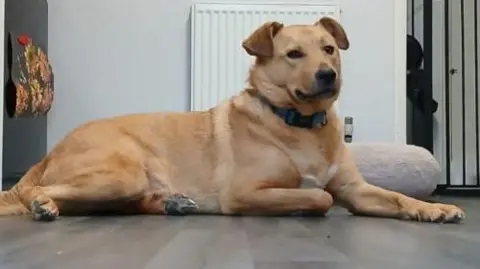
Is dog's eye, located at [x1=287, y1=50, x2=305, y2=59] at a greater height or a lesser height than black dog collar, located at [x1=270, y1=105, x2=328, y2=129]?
greater

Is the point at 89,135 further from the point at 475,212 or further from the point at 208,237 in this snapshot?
the point at 475,212

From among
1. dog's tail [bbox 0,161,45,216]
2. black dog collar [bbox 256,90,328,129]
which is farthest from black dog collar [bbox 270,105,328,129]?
dog's tail [bbox 0,161,45,216]

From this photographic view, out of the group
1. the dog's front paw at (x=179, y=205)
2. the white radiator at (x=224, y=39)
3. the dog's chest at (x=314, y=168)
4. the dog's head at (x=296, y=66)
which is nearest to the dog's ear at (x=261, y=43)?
the dog's head at (x=296, y=66)

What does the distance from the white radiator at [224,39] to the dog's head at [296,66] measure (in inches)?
50.4

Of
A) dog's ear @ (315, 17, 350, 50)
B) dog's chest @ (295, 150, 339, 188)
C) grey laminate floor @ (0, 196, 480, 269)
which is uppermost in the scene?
dog's ear @ (315, 17, 350, 50)

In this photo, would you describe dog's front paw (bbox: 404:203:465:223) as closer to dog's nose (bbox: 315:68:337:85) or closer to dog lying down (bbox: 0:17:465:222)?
dog lying down (bbox: 0:17:465:222)

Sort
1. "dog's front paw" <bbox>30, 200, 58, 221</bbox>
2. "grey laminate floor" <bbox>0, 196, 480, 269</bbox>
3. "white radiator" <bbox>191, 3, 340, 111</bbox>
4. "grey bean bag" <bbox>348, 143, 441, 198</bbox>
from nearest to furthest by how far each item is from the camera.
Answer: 1. "grey laminate floor" <bbox>0, 196, 480, 269</bbox>
2. "dog's front paw" <bbox>30, 200, 58, 221</bbox>
3. "grey bean bag" <bbox>348, 143, 441, 198</bbox>
4. "white radiator" <bbox>191, 3, 340, 111</bbox>

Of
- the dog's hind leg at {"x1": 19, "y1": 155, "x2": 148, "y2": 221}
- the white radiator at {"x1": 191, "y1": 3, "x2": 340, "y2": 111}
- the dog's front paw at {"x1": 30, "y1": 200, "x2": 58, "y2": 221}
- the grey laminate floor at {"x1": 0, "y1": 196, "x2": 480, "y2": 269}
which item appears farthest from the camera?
the white radiator at {"x1": 191, "y1": 3, "x2": 340, "y2": 111}

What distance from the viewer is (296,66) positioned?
208 cm

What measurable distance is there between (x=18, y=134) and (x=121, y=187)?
107 centimetres

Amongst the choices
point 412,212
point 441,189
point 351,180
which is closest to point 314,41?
point 351,180

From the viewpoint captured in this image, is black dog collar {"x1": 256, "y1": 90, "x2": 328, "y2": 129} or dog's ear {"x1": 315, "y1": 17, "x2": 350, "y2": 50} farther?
dog's ear {"x1": 315, "y1": 17, "x2": 350, "y2": 50}

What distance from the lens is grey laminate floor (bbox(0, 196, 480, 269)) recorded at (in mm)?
1115

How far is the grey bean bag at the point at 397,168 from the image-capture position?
8.78ft
